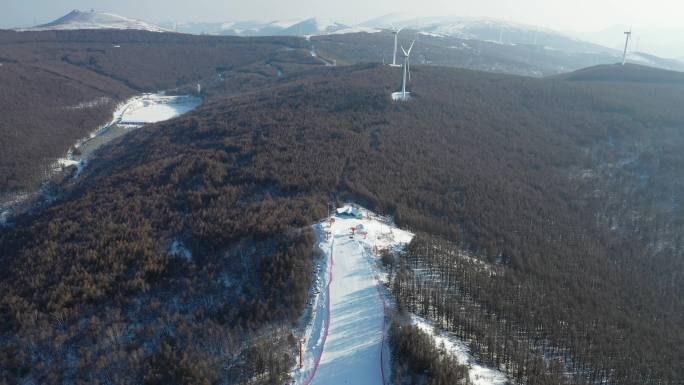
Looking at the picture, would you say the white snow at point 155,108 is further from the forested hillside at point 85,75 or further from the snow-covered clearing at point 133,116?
the forested hillside at point 85,75

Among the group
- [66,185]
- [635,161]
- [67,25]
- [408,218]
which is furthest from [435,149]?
[67,25]

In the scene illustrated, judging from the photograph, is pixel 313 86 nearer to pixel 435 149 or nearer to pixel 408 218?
pixel 435 149

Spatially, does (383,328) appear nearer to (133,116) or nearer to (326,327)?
(326,327)

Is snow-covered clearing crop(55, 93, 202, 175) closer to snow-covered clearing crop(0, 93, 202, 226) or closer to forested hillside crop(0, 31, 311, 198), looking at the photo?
snow-covered clearing crop(0, 93, 202, 226)

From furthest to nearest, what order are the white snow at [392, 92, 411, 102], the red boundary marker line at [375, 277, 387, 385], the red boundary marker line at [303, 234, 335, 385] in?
1. the white snow at [392, 92, 411, 102]
2. the red boundary marker line at [375, 277, 387, 385]
3. the red boundary marker line at [303, 234, 335, 385]

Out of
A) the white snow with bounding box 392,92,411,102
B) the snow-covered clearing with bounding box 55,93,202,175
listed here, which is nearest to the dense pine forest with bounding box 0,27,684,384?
the white snow with bounding box 392,92,411,102

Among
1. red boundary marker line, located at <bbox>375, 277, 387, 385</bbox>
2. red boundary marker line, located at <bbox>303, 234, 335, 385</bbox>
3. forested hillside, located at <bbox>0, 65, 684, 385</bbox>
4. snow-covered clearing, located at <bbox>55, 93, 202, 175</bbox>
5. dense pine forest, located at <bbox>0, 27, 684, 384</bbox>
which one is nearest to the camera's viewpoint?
red boundary marker line, located at <bbox>303, 234, 335, 385</bbox>

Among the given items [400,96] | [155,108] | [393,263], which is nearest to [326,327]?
[393,263]
